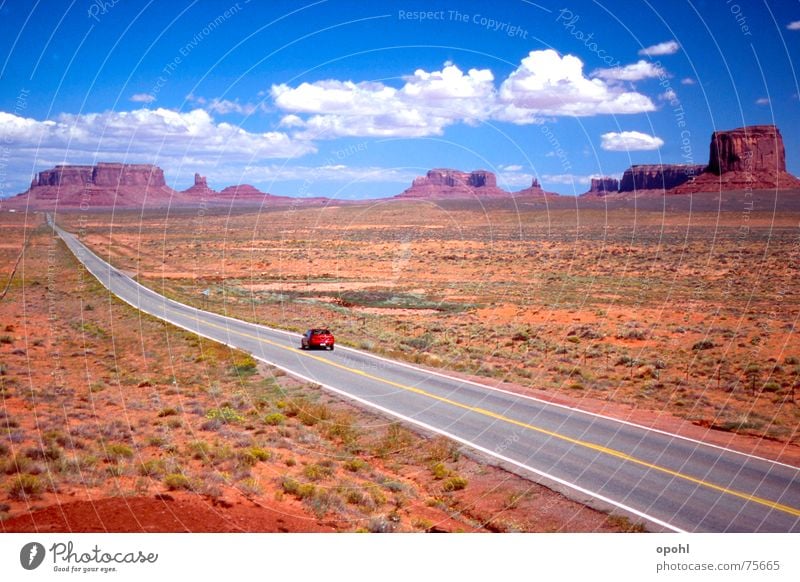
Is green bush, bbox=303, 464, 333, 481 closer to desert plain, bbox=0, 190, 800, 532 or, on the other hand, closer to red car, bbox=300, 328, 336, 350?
desert plain, bbox=0, 190, 800, 532

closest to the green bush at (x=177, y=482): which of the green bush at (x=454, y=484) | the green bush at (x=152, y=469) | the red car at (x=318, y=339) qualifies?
the green bush at (x=152, y=469)

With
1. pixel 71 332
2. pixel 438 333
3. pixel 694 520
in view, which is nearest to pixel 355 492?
pixel 694 520

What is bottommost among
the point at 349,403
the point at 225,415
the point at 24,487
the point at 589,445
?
the point at 349,403

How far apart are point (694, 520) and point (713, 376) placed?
2033 cm

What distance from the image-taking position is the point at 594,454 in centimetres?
1820

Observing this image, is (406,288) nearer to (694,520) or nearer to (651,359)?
(651,359)

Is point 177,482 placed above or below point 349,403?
above

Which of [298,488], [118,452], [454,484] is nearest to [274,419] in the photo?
[118,452]

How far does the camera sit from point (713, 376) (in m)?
31.5

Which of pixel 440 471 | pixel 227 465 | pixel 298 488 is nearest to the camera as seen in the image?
pixel 298 488

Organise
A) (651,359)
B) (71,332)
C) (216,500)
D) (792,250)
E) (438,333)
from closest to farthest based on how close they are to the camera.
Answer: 1. (216,500)
2. (651,359)
3. (71,332)
4. (438,333)
5. (792,250)

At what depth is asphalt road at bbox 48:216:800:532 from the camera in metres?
13.9

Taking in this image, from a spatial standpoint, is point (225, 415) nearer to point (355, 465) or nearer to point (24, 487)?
point (355, 465)
